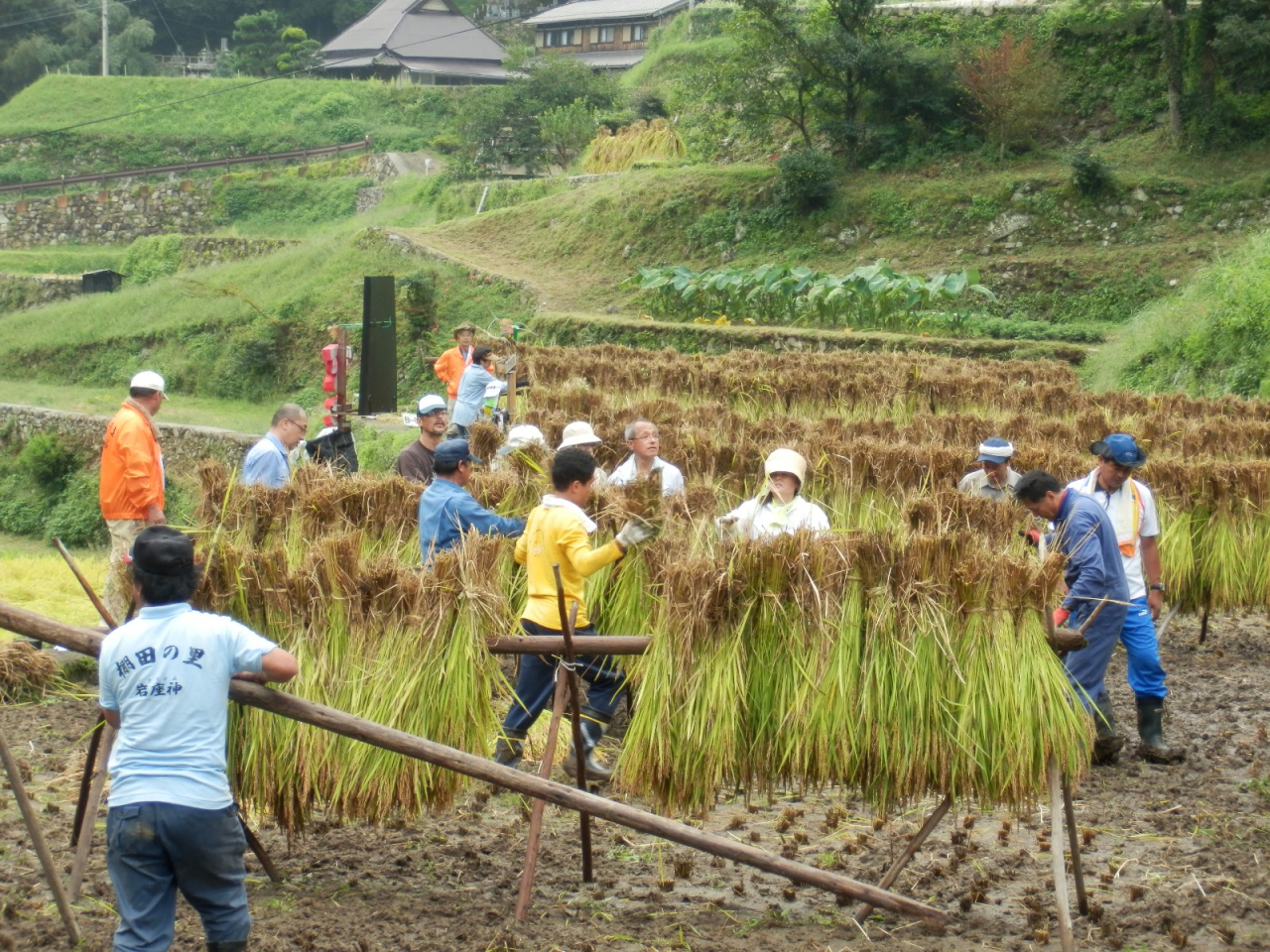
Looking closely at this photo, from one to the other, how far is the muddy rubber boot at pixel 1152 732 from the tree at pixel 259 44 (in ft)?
180

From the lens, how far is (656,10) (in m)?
53.9

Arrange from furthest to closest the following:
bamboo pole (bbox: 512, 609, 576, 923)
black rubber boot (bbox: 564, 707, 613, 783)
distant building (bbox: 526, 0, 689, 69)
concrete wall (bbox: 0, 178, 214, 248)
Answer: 1. distant building (bbox: 526, 0, 689, 69)
2. concrete wall (bbox: 0, 178, 214, 248)
3. black rubber boot (bbox: 564, 707, 613, 783)
4. bamboo pole (bbox: 512, 609, 576, 923)

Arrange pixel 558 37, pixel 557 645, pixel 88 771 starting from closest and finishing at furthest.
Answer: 1. pixel 88 771
2. pixel 557 645
3. pixel 558 37

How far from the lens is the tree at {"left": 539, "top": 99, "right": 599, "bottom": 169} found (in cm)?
3934

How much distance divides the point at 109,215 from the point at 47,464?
24080 millimetres

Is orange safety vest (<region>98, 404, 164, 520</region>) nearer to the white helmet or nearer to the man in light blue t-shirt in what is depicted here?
the white helmet

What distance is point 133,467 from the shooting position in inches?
321

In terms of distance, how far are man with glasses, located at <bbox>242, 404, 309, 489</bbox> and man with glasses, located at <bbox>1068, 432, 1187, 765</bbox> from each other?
4.58 m

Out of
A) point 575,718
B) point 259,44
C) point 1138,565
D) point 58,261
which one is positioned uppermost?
point 259,44

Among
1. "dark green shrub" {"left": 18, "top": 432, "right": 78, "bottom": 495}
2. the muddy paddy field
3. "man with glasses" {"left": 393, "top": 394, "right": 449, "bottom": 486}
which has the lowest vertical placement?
"dark green shrub" {"left": 18, "top": 432, "right": 78, "bottom": 495}

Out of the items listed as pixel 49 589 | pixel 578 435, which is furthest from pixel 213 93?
pixel 578 435

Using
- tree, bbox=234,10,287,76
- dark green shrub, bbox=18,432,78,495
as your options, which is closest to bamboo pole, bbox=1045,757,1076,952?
dark green shrub, bbox=18,432,78,495

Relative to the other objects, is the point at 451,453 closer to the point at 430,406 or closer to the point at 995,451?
the point at 430,406

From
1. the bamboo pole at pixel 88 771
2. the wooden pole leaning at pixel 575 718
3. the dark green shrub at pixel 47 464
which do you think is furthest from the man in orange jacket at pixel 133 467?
the dark green shrub at pixel 47 464
